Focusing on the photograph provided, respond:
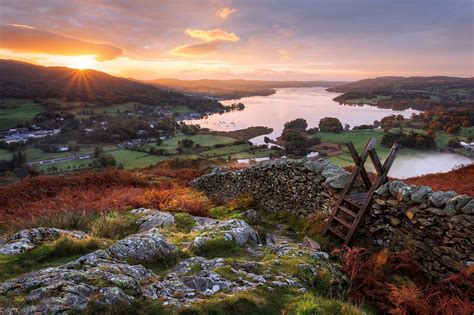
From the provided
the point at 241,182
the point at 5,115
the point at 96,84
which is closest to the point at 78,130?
the point at 5,115

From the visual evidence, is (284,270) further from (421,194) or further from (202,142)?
(202,142)

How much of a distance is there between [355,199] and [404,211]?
177cm

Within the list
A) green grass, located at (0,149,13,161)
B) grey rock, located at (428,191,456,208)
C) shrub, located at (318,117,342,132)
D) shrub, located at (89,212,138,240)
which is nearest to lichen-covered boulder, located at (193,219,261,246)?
shrub, located at (89,212,138,240)

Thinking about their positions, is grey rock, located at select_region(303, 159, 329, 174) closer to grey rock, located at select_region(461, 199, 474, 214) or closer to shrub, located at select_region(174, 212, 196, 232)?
shrub, located at select_region(174, 212, 196, 232)

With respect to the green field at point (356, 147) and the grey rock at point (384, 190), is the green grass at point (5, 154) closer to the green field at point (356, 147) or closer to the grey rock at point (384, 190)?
the green field at point (356, 147)

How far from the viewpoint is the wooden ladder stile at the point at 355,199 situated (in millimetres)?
8758

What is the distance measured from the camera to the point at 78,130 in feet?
304

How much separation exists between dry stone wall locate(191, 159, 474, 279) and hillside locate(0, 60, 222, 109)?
439 feet

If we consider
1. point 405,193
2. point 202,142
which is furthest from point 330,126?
point 405,193

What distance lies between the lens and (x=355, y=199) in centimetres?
952

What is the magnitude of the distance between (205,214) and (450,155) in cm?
3931

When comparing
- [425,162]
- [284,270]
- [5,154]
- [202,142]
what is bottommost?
[5,154]

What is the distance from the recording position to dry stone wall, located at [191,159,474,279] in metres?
6.67

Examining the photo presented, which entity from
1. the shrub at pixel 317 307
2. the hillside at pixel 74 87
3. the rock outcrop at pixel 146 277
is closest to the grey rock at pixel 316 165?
the rock outcrop at pixel 146 277
